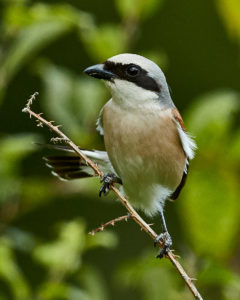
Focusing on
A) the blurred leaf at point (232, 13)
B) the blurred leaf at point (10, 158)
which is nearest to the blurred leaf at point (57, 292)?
the blurred leaf at point (10, 158)

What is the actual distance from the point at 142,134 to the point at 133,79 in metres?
0.31

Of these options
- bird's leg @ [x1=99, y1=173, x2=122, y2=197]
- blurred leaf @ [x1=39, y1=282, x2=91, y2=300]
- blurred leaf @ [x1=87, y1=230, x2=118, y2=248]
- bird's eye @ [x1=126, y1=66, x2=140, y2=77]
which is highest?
bird's eye @ [x1=126, y1=66, x2=140, y2=77]

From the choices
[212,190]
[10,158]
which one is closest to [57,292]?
[10,158]

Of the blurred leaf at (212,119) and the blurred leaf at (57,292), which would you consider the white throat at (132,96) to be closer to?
the blurred leaf at (212,119)

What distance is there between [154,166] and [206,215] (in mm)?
406

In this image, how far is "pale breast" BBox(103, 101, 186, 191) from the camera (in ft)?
13.9

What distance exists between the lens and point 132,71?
13.7 feet

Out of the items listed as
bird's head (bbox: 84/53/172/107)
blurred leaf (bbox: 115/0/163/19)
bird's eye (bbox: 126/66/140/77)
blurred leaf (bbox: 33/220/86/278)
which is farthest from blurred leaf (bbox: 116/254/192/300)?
blurred leaf (bbox: 115/0/163/19)

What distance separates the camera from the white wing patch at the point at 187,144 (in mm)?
4367

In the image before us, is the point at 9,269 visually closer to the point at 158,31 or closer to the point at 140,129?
the point at 140,129

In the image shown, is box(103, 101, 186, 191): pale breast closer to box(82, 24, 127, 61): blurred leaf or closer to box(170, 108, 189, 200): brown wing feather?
box(170, 108, 189, 200): brown wing feather

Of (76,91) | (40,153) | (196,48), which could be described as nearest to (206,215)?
(76,91)

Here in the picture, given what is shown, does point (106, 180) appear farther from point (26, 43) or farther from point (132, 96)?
point (26, 43)

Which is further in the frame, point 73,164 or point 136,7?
point 136,7
